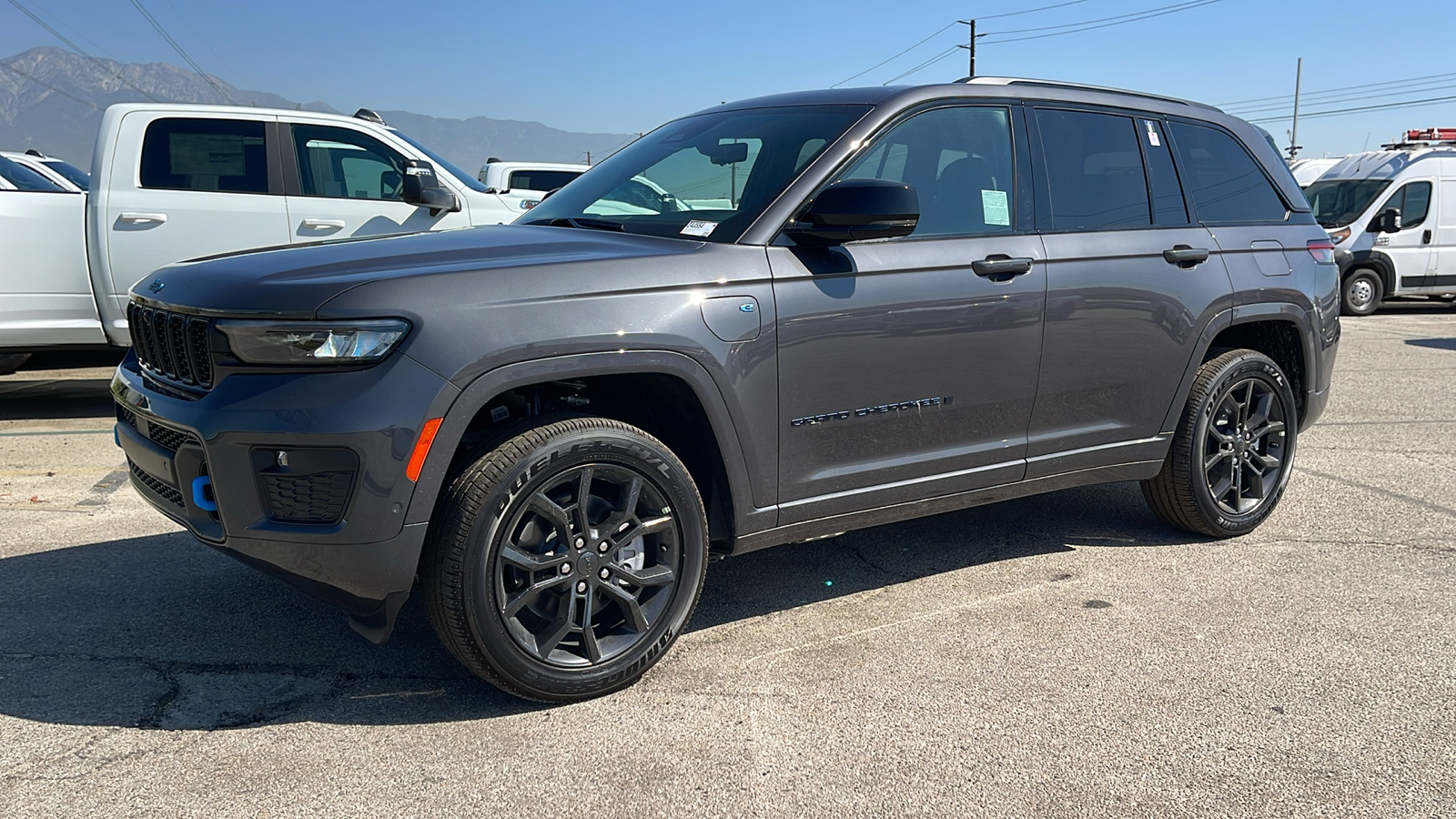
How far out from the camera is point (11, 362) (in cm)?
834

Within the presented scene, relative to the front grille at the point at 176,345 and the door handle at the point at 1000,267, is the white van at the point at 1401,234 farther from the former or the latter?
the front grille at the point at 176,345

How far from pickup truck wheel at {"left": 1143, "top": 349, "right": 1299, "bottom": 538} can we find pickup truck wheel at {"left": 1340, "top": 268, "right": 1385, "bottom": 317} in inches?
490

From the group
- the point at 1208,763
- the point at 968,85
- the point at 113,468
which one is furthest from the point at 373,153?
the point at 1208,763

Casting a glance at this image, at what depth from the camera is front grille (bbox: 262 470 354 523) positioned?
2.86 meters

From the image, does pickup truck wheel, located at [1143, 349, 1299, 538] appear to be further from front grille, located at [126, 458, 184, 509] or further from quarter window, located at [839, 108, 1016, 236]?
front grille, located at [126, 458, 184, 509]

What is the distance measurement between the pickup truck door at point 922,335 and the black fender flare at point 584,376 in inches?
6.1

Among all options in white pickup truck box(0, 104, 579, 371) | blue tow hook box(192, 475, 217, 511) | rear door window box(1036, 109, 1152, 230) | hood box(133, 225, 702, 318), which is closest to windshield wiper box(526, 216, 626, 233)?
hood box(133, 225, 702, 318)

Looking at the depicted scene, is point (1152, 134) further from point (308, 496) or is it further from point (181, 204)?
point (181, 204)

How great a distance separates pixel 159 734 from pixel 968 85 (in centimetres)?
334

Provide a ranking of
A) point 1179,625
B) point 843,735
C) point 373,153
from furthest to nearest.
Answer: point 373,153 → point 1179,625 → point 843,735

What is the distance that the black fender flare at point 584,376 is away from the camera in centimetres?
293

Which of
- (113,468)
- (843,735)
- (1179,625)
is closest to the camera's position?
(843,735)

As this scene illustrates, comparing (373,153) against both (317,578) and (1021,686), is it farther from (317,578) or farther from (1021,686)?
(1021,686)

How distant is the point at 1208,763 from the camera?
2932 millimetres
